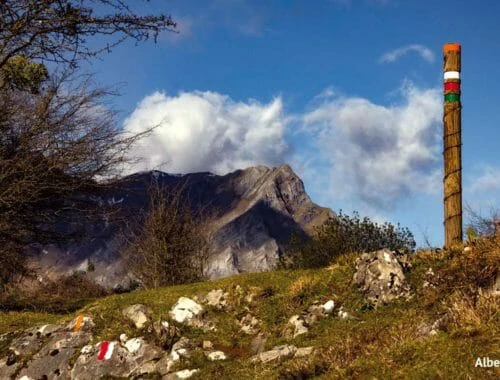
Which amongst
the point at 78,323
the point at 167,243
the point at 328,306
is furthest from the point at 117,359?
the point at 167,243

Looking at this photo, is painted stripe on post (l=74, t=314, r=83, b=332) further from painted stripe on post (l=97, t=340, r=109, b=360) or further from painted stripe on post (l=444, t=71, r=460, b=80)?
painted stripe on post (l=444, t=71, r=460, b=80)

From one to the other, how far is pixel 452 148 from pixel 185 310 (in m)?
7.10

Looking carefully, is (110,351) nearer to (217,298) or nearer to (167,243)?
(217,298)

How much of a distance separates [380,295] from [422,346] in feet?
13.2

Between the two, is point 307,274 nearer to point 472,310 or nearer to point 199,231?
point 472,310

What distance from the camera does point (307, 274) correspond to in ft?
40.3

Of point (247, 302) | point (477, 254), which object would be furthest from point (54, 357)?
point (477, 254)

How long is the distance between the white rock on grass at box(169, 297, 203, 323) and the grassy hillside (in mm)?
201

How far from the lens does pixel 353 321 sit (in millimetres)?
9836

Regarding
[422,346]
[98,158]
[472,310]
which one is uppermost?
[98,158]

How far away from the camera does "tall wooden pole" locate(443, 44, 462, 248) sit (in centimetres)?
1284

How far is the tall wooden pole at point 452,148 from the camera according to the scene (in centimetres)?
1284

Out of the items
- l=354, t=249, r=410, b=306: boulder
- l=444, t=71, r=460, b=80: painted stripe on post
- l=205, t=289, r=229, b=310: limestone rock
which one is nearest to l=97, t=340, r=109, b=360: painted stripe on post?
l=205, t=289, r=229, b=310: limestone rock

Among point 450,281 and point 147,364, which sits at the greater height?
point 450,281
